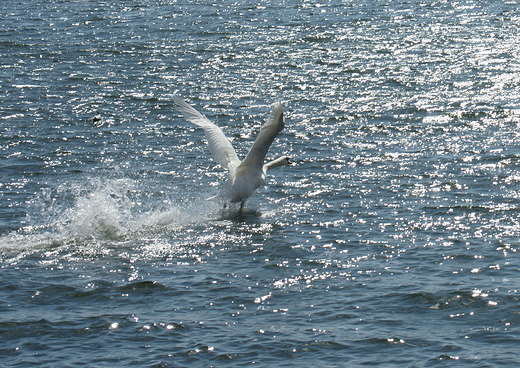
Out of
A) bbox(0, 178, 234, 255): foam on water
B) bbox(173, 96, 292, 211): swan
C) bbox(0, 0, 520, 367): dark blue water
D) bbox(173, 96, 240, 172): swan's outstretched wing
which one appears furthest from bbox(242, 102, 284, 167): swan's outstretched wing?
bbox(0, 178, 234, 255): foam on water

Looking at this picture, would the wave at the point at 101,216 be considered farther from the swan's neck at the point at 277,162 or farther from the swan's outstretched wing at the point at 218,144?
the swan's neck at the point at 277,162

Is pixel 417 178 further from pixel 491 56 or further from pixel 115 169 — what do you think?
pixel 491 56

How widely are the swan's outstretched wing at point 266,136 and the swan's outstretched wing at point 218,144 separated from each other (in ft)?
1.90

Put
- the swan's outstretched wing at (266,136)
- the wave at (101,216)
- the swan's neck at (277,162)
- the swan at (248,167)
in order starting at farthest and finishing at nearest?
the swan's neck at (277,162), the swan at (248,167), the swan's outstretched wing at (266,136), the wave at (101,216)

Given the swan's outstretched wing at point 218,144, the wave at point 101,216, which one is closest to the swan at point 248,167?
the swan's outstretched wing at point 218,144

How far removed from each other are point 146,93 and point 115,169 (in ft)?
21.9

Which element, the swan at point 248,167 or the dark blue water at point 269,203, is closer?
the dark blue water at point 269,203

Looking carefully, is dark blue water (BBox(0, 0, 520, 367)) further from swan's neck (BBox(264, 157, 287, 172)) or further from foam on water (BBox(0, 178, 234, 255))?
swan's neck (BBox(264, 157, 287, 172))

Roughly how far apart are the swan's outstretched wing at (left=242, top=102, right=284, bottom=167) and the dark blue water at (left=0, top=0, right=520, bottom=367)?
96 cm

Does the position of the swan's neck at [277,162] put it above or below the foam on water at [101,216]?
above

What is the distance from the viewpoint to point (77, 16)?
123 ft

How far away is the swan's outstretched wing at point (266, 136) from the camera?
14.9 metres

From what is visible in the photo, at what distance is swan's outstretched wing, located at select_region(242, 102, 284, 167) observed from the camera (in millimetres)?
14914

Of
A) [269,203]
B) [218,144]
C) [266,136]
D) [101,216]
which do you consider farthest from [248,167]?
[101,216]
